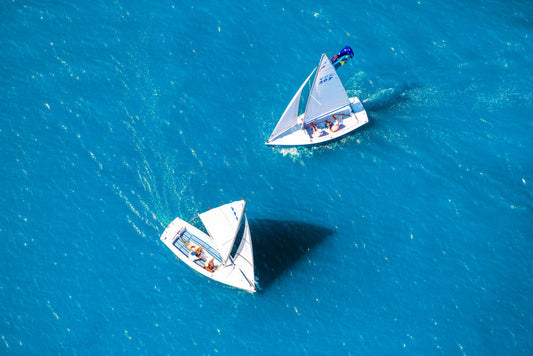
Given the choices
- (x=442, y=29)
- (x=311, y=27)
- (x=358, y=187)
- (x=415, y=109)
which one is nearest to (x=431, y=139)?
(x=415, y=109)

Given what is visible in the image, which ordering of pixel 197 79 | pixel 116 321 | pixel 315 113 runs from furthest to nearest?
pixel 197 79 < pixel 315 113 < pixel 116 321

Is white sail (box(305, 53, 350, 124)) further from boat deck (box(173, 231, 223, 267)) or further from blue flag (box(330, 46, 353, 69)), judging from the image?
boat deck (box(173, 231, 223, 267))

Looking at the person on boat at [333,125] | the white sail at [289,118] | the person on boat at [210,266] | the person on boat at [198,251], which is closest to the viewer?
the person on boat at [210,266]

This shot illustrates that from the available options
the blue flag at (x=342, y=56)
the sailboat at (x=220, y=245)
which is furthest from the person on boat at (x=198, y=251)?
the blue flag at (x=342, y=56)

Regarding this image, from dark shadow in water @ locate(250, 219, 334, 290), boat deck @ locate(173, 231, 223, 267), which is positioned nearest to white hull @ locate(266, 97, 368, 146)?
dark shadow in water @ locate(250, 219, 334, 290)

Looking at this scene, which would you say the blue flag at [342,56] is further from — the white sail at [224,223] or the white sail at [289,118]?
the white sail at [224,223]

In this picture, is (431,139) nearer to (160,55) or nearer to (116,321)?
(160,55)
